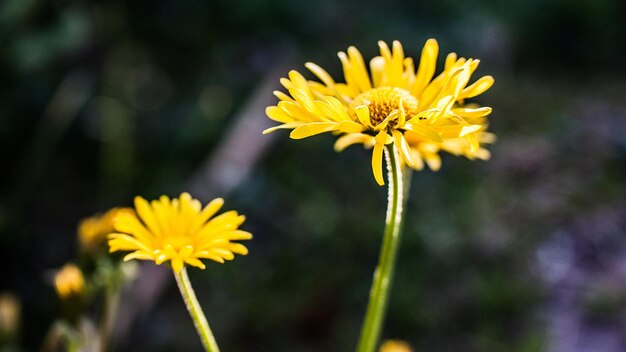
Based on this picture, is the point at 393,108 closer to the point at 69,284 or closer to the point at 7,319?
the point at 69,284

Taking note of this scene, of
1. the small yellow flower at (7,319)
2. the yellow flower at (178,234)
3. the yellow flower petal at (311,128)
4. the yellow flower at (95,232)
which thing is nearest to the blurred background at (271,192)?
the small yellow flower at (7,319)

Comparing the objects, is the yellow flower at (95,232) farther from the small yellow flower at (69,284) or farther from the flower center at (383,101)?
the flower center at (383,101)

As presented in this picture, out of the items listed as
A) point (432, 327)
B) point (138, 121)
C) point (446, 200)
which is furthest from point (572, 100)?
point (138, 121)

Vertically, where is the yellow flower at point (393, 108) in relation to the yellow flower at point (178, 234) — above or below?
above

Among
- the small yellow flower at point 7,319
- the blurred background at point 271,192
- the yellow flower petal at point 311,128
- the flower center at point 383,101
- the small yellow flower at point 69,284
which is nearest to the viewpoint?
the yellow flower petal at point 311,128

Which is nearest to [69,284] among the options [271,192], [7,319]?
[7,319]
